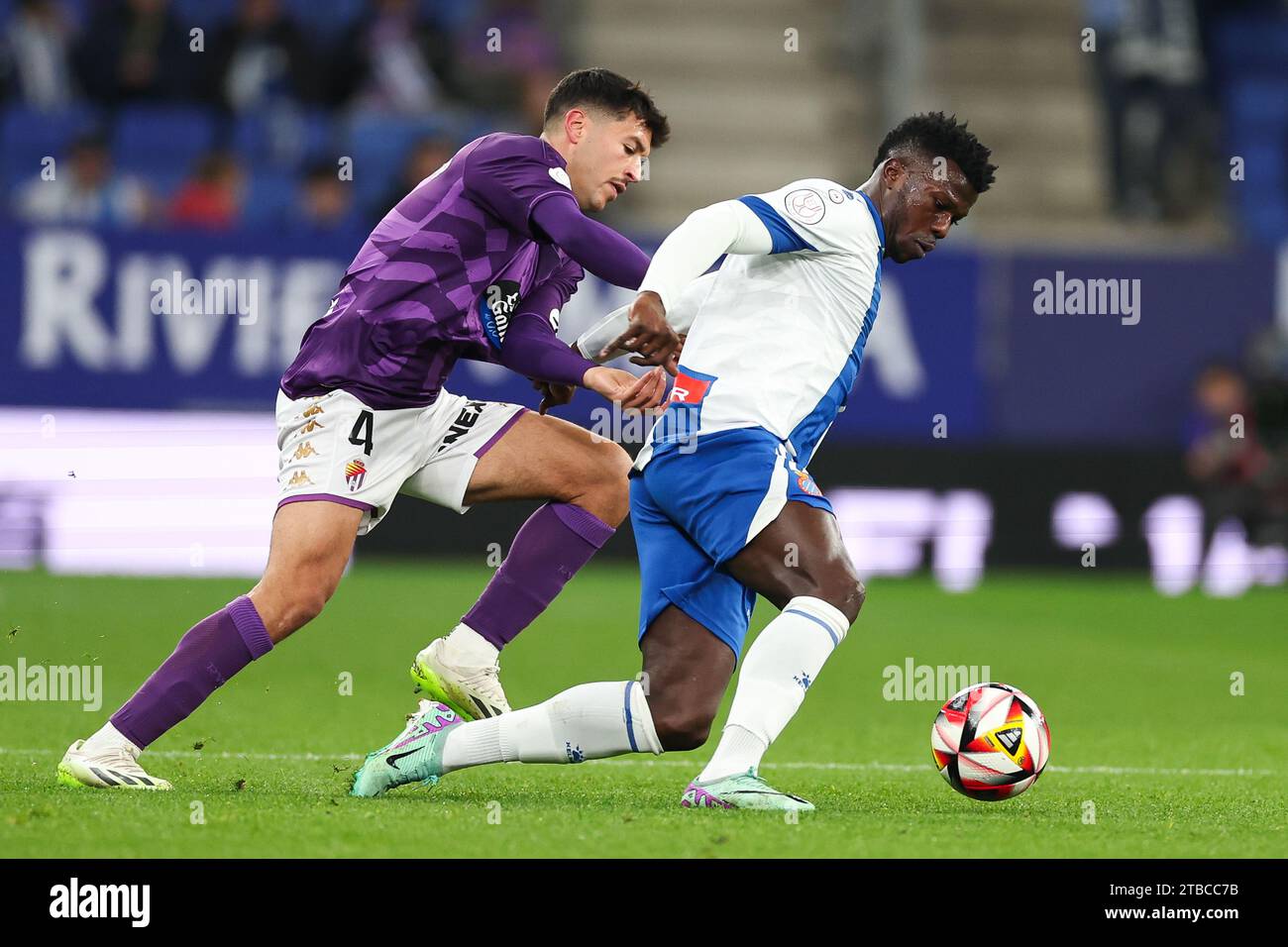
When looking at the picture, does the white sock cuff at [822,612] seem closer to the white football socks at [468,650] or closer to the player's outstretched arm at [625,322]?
the player's outstretched arm at [625,322]

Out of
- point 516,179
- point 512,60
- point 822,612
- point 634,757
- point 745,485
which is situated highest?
point 512,60

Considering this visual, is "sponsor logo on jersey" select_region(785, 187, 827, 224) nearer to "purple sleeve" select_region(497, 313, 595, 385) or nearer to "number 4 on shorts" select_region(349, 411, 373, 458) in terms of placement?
"purple sleeve" select_region(497, 313, 595, 385)

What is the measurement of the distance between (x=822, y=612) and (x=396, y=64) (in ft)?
38.2

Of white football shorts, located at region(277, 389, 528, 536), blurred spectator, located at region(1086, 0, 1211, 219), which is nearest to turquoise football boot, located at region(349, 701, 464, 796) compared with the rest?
white football shorts, located at region(277, 389, 528, 536)

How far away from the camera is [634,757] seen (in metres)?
6.68

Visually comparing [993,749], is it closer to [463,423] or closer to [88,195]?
[463,423]

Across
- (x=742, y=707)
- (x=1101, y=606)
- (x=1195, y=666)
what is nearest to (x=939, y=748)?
(x=742, y=707)

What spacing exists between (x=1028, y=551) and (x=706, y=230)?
31.5ft

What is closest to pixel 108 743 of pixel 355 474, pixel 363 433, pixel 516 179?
pixel 355 474

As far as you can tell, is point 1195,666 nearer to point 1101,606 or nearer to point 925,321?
point 1101,606

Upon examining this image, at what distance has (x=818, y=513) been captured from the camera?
504 centimetres

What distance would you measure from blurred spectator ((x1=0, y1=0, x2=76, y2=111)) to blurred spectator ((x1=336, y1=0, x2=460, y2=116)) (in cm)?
220

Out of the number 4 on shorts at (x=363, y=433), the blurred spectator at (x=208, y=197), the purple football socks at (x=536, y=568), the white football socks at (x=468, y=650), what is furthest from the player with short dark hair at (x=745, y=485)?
the blurred spectator at (x=208, y=197)

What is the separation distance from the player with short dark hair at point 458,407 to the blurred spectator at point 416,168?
26.2 ft
